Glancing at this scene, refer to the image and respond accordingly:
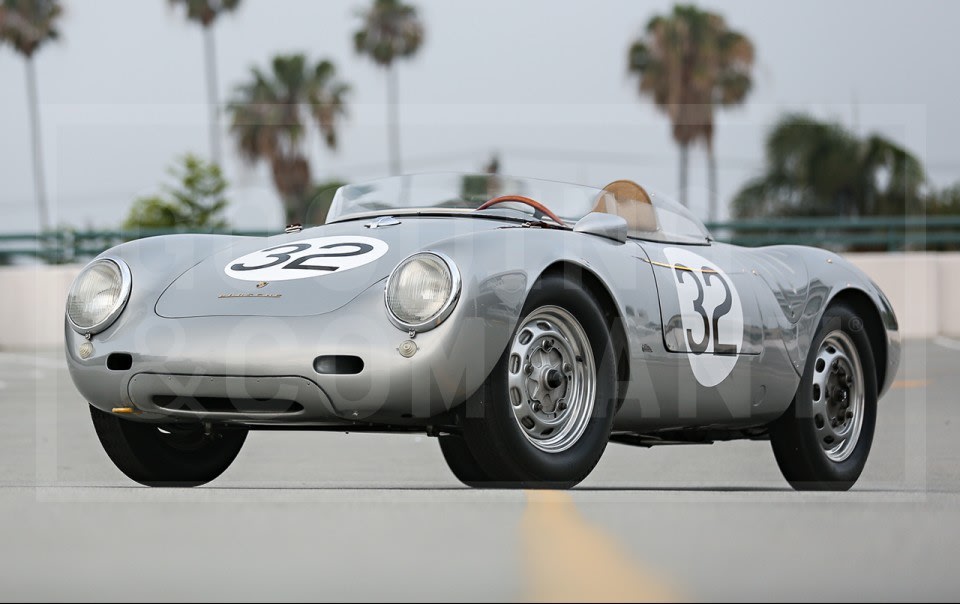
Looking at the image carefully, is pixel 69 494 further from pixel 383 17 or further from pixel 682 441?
pixel 383 17

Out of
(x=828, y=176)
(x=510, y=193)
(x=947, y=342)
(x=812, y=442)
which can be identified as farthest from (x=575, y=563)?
(x=828, y=176)

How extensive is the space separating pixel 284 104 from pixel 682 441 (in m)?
48.8

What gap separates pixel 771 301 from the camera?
19.7 feet

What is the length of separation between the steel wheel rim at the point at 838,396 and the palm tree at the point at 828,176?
35625 millimetres

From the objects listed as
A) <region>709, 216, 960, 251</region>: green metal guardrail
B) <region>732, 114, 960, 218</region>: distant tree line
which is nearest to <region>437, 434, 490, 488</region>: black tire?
<region>709, 216, 960, 251</region>: green metal guardrail

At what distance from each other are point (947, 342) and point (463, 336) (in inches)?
585

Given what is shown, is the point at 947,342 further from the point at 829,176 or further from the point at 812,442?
the point at 829,176

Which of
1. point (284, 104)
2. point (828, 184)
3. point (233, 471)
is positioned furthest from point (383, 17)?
point (233, 471)

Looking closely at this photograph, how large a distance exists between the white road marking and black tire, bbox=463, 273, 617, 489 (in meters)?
12.8

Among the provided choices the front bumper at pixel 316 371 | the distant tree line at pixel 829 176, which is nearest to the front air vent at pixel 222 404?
the front bumper at pixel 316 371

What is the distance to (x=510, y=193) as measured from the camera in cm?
585

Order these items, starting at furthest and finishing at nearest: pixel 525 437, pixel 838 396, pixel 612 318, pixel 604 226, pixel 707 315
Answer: pixel 838 396 < pixel 707 315 < pixel 604 226 < pixel 612 318 < pixel 525 437

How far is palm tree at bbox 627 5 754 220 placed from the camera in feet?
139

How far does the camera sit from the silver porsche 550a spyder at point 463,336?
4.44m
